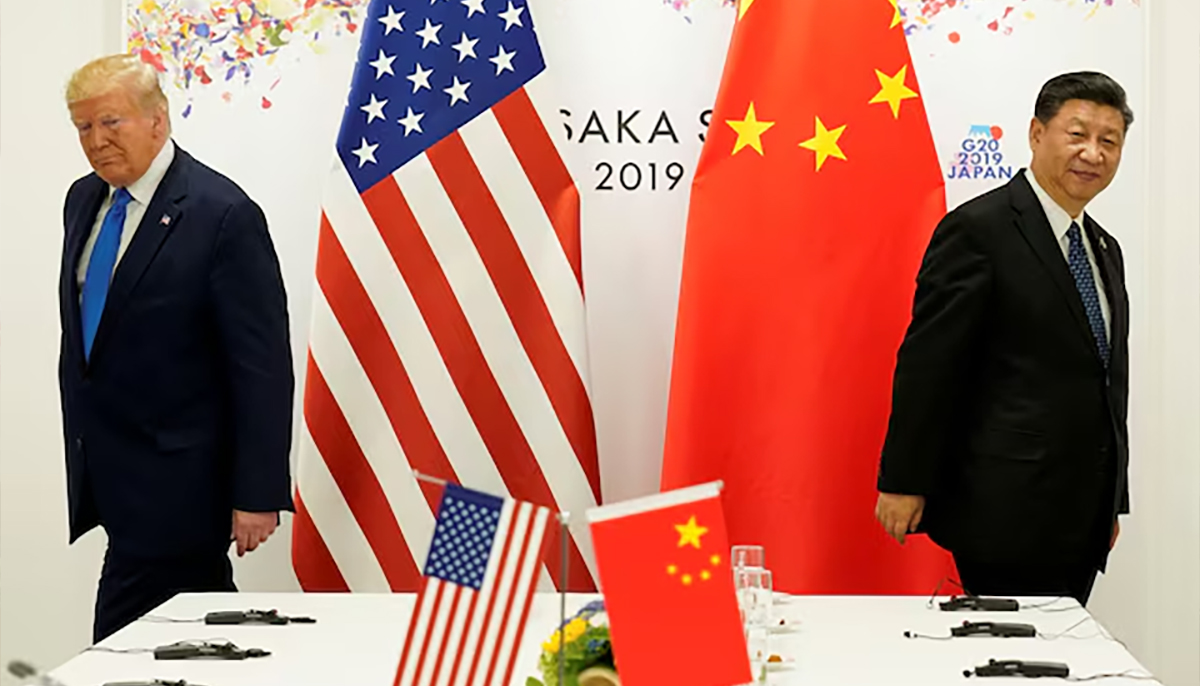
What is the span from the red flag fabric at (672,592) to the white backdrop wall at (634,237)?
2294mm

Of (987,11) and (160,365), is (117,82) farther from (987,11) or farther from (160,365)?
(987,11)

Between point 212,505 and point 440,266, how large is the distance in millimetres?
832

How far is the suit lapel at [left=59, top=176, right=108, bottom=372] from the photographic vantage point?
11.2 ft

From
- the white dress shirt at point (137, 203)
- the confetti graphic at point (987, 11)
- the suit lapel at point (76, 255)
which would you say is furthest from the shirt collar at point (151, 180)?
the confetti graphic at point (987, 11)

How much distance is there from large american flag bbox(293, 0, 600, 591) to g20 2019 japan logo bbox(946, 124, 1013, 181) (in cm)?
107

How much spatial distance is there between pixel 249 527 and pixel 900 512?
4.71 feet

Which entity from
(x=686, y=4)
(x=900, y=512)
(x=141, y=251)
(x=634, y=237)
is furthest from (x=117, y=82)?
(x=900, y=512)

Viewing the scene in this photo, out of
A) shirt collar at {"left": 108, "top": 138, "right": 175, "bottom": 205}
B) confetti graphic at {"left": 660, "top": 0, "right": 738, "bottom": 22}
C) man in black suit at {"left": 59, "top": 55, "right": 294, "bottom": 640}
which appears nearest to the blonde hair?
man in black suit at {"left": 59, "top": 55, "right": 294, "bottom": 640}

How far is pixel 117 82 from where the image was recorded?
339 centimetres

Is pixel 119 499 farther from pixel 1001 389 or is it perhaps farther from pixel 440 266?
pixel 1001 389

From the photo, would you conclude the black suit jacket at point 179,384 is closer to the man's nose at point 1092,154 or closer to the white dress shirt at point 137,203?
the white dress shirt at point 137,203

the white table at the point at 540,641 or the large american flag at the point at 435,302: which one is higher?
the large american flag at the point at 435,302

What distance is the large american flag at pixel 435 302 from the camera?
3.81 m

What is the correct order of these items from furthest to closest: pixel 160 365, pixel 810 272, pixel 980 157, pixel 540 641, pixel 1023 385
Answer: pixel 980 157, pixel 810 272, pixel 160 365, pixel 1023 385, pixel 540 641
